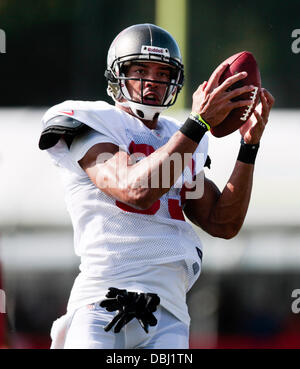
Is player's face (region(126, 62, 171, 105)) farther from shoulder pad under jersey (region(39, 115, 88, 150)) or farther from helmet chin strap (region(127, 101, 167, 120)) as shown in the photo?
shoulder pad under jersey (region(39, 115, 88, 150))

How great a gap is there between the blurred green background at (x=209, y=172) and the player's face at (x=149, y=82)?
198cm

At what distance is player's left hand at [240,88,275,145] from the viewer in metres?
2.79

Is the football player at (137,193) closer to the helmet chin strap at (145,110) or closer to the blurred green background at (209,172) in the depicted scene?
the helmet chin strap at (145,110)

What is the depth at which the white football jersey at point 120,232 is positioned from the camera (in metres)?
2.61

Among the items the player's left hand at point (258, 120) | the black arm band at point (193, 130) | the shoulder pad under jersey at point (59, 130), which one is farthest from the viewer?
the player's left hand at point (258, 120)

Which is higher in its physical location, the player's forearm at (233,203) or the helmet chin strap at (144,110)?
the helmet chin strap at (144,110)

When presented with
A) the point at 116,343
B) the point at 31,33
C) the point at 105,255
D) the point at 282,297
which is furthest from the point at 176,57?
the point at 31,33

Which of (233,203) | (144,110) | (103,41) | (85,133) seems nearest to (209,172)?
(103,41)

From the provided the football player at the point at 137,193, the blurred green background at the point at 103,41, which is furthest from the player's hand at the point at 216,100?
the blurred green background at the point at 103,41

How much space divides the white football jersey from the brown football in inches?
9.2

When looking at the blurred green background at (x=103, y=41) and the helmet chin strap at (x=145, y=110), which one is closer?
the helmet chin strap at (x=145, y=110)

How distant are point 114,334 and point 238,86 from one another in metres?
0.85

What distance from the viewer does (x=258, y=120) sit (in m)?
2.84

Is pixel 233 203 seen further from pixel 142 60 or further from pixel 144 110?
pixel 142 60
